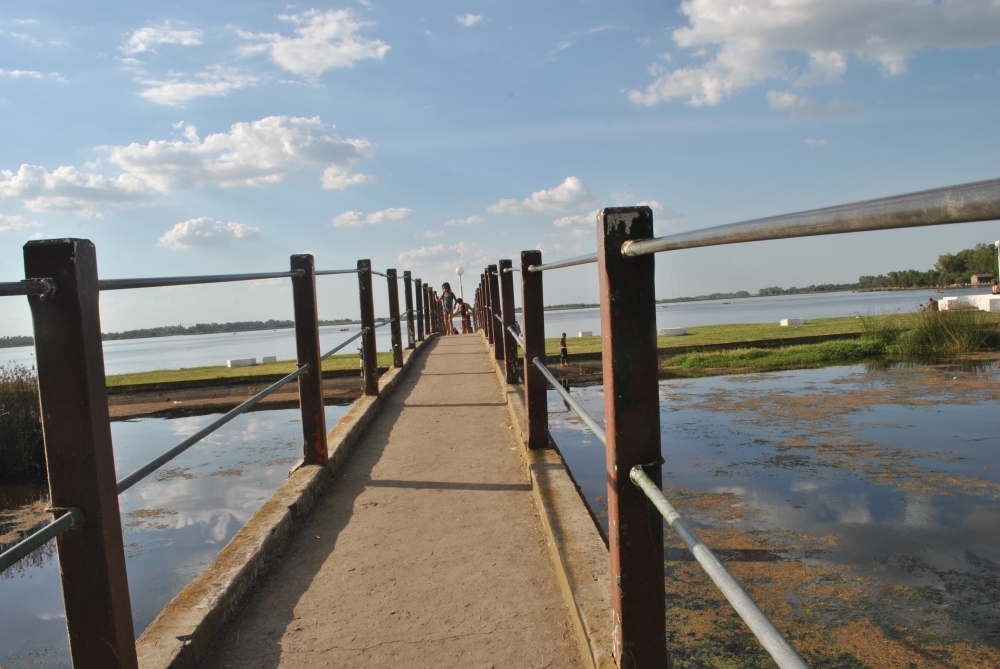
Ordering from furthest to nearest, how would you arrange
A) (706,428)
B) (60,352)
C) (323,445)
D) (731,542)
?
(706,428), (731,542), (323,445), (60,352)

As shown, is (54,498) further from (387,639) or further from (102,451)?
(387,639)

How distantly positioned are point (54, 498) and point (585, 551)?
5.18 ft

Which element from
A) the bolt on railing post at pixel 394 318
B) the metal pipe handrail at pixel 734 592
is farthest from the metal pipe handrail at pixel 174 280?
the bolt on railing post at pixel 394 318

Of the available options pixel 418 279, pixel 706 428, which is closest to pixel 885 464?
pixel 706 428

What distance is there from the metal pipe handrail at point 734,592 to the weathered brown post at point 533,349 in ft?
7.21

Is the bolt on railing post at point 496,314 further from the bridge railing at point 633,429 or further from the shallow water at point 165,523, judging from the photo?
the bridge railing at point 633,429

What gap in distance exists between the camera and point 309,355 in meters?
3.49

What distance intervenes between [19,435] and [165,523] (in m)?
4.95

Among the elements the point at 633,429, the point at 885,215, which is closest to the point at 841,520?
the point at 633,429

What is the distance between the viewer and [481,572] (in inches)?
95.0

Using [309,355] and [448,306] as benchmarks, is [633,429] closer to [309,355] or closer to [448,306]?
[309,355]

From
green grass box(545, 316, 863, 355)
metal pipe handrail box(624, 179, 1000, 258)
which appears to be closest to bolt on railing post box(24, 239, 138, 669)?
metal pipe handrail box(624, 179, 1000, 258)

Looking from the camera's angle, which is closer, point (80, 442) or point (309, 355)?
point (80, 442)

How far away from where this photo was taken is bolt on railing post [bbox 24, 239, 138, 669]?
133 centimetres
